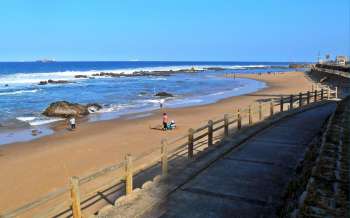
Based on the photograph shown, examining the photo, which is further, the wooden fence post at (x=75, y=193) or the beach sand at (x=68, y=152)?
the beach sand at (x=68, y=152)

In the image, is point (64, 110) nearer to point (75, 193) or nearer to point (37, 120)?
point (37, 120)

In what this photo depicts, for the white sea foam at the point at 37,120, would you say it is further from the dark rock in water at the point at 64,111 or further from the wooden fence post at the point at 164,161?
the wooden fence post at the point at 164,161

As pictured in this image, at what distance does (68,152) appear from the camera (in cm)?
1548

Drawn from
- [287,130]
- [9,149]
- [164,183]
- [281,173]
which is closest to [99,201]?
[164,183]

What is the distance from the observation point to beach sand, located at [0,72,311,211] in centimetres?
1132

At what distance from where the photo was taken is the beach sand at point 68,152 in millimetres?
11317

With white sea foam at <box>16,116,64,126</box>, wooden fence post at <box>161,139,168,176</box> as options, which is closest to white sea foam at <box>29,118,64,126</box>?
white sea foam at <box>16,116,64,126</box>

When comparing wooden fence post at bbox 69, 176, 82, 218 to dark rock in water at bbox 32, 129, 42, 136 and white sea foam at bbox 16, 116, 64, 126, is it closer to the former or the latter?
dark rock in water at bbox 32, 129, 42, 136

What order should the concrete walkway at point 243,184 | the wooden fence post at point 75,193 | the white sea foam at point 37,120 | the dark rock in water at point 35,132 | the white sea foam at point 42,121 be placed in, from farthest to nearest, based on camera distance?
the white sea foam at point 37,120
the white sea foam at point 42,121
the dark rock in water at point 35,132
the concrete walkway at point 243,184
the wooden fence post at point 75,193

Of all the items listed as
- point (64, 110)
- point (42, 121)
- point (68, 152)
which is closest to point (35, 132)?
point (42, 121)

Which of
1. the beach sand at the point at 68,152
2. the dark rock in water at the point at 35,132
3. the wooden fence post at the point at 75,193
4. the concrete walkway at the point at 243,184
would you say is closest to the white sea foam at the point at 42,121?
the dark rock in water at the point at 35,132

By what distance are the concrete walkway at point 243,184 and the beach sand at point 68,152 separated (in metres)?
4.93

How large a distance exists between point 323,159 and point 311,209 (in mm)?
2156

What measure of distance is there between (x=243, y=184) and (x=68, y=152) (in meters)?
9.33
